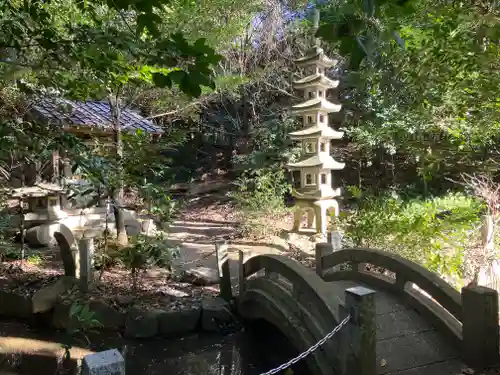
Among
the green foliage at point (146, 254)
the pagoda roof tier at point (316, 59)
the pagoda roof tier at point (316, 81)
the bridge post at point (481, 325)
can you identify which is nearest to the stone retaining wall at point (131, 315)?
the green foliage at point (146, 254)

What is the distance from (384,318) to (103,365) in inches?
122

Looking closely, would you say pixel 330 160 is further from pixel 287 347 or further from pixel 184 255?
pixel 287 347

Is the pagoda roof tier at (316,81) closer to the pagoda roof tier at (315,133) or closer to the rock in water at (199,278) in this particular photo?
the pagoda roof tier at (315,133)

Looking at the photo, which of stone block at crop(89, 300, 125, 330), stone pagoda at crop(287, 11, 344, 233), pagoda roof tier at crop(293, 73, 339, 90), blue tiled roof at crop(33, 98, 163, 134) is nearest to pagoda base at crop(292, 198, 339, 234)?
stone pagoda at crop(287, 11, 344, 233)

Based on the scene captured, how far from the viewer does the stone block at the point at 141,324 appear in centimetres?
567

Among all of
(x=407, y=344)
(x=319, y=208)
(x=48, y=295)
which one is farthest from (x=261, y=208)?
(x=407, y=344)

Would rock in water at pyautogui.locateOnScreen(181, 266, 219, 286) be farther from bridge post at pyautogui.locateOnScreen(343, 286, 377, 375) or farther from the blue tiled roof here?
bridge post at pyautogui.locateOnScreen(343, 286, 377, 375)

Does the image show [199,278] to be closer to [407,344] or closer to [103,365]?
[407,344]

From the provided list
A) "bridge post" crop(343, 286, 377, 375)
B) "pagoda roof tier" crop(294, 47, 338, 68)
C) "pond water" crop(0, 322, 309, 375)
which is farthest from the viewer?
"pagoda roof tier" crop(294, 47, 338, 68)

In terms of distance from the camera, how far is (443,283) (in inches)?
151

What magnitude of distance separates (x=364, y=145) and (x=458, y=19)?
1100 cm

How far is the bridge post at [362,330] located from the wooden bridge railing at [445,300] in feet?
3.28

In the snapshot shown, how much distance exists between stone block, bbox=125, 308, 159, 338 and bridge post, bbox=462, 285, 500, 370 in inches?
152

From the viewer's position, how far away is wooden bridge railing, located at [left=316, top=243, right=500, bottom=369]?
3.36 meters
